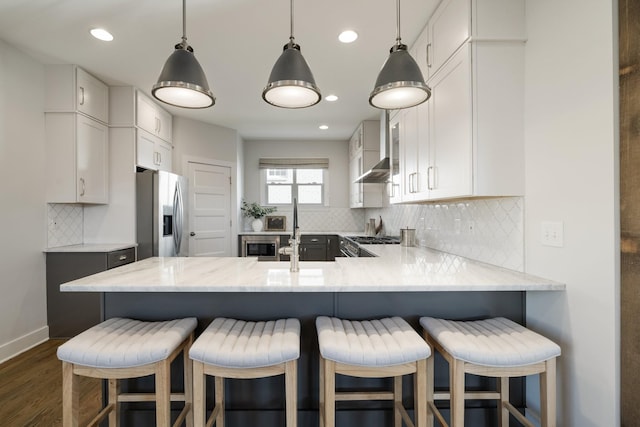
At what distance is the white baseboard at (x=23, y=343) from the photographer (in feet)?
8.43

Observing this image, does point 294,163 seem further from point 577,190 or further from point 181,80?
point 577,190

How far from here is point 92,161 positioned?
10.7 feet

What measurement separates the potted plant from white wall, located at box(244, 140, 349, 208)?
0.65 feet

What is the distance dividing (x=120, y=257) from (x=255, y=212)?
8.23 ft

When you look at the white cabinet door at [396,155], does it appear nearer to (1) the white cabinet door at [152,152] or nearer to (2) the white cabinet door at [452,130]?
(2) the white cabinet door at [452,130]

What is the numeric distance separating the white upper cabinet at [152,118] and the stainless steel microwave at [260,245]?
1.92 metres

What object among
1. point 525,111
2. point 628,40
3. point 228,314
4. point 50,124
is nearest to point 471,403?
point 228,314

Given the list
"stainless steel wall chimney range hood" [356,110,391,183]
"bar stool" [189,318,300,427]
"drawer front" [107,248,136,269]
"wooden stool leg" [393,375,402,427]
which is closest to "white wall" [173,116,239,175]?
"drawer front" [107,248,136,269]

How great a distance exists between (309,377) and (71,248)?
Answer: 283cm

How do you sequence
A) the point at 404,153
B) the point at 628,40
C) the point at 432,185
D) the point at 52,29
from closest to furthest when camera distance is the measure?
the point at 628,40, the point at 432,185, the point at 52,29, the point at 404,153

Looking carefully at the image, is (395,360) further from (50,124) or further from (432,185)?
(50,124)

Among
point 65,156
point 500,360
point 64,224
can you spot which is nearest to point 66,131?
point 65,156

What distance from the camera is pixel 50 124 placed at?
3.01 metres

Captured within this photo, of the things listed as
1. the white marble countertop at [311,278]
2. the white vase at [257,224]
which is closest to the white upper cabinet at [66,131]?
the white marble countertop at [311,278]
